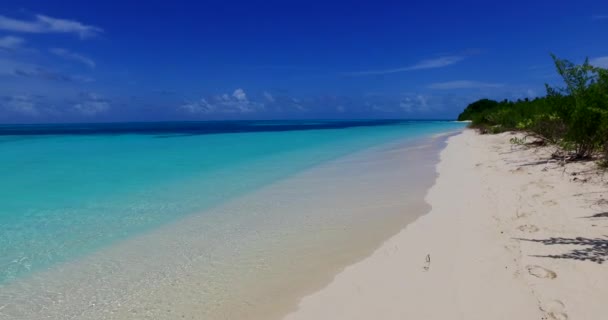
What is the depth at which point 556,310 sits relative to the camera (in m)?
2.92

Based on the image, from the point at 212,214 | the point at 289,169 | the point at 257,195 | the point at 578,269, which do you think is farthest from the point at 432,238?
the point at 289,169

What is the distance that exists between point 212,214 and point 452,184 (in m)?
4.88

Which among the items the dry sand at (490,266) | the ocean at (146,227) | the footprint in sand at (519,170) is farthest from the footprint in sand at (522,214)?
the footprint in sand at (519,170)

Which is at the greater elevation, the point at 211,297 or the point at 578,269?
the point at 578,269

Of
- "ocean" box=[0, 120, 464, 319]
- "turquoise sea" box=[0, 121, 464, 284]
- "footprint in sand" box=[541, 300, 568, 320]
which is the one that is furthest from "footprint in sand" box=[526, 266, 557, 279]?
"turquoise sea" box=[0, 121, 464, 284]

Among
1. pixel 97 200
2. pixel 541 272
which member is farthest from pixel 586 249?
pixel 97 200

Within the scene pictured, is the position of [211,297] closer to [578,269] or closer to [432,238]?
[432,238]

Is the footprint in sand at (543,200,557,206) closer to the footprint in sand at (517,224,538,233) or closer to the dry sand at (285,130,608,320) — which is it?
the dry sand at (285,130,608,320)

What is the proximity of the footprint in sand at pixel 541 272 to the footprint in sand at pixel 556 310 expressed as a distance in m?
0.46

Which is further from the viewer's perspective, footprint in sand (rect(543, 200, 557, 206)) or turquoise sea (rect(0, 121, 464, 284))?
footprint in sand (rect(543, 200, 557, 206))

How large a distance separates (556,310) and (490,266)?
35.6 inches

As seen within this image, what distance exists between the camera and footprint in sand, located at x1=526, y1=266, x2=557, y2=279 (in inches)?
136

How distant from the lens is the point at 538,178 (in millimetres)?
7867

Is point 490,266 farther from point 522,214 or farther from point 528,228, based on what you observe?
point 522,214
